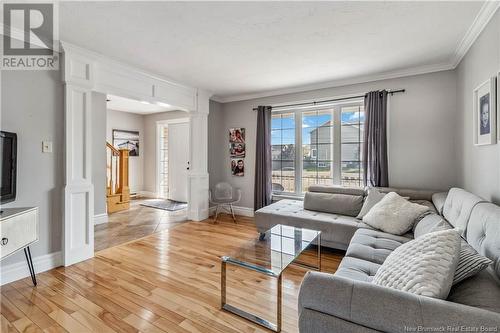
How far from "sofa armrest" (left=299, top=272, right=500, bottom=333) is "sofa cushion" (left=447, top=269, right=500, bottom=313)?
0.11 m

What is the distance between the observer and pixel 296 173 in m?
4.30

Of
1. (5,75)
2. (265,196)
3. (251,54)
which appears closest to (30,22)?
(5,75)

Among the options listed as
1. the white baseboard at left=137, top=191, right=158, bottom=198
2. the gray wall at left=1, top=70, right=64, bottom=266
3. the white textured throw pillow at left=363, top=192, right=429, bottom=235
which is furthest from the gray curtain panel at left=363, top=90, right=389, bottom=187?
the white baseboard at left=137, top=191, right=158, bottom=198

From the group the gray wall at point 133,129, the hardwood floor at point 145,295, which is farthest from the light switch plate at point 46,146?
the gray wall at point 133,129

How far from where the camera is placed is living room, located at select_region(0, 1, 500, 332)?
1.16 m

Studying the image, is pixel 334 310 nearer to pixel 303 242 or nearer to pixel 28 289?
pixel 303 242

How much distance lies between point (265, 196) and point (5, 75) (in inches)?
141

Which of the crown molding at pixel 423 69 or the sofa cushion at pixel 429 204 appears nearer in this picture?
the crown molding at pixel 423 69

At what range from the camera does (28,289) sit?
213 centimetres

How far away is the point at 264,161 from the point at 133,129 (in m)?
4.20

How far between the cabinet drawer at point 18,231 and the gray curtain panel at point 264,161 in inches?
120

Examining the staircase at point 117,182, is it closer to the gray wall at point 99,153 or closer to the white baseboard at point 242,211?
the gray wall at point 99,153

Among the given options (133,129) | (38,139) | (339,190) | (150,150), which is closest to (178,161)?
(150,150)

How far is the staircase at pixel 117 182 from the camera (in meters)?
4.99
